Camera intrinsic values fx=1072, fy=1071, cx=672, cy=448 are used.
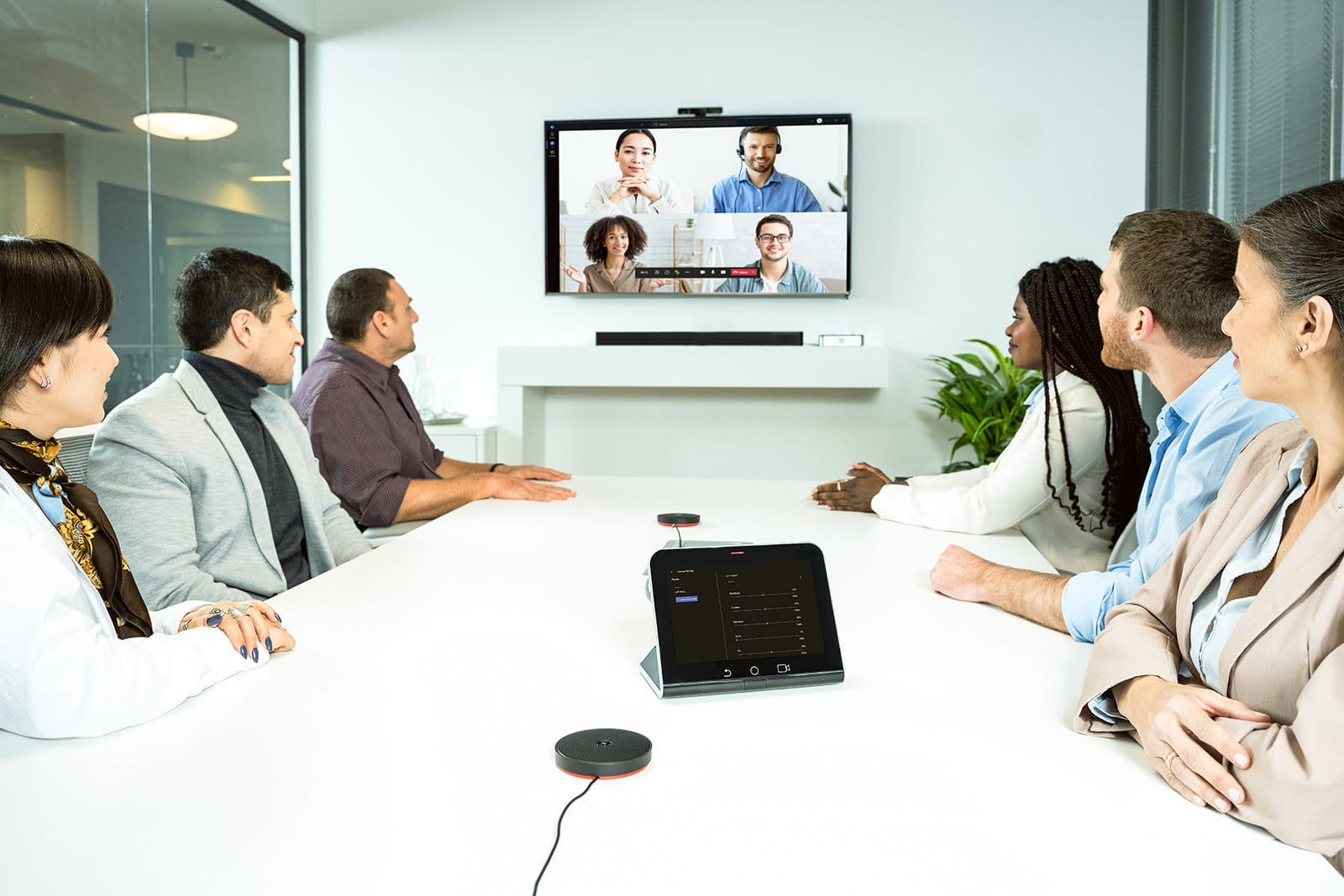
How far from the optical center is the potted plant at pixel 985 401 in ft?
14.5

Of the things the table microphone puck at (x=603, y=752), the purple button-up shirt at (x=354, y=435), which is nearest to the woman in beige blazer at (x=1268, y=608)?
the table microphone puck at (x=603, y=752)

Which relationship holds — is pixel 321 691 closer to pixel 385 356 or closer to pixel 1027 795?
pixel 1027 795

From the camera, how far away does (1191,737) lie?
1040 millimetres

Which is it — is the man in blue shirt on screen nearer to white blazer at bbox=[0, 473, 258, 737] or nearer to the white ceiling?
white blazer at bbox=[0, 473, 258, 737]

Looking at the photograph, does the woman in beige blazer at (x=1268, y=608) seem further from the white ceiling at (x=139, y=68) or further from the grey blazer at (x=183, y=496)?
the white ceiling at (x=139, y=68)

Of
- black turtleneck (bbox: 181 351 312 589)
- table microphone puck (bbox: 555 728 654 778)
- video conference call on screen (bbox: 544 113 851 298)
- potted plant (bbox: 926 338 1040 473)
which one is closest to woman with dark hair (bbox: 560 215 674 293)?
video conference call on screen (bbox: 544 113 851 298)

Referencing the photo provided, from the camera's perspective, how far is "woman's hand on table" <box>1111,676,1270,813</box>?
38.7 inches

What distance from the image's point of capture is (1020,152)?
4660mm

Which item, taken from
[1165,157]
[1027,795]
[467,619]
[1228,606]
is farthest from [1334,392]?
[1165,157]

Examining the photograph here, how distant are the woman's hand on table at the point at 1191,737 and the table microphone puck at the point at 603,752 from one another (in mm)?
505

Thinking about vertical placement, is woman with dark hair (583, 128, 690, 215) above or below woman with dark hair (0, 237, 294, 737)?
above

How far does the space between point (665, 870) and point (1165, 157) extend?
4298 mm

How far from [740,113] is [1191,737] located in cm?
414

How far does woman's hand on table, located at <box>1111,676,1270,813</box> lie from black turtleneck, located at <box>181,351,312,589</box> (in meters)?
1.69
